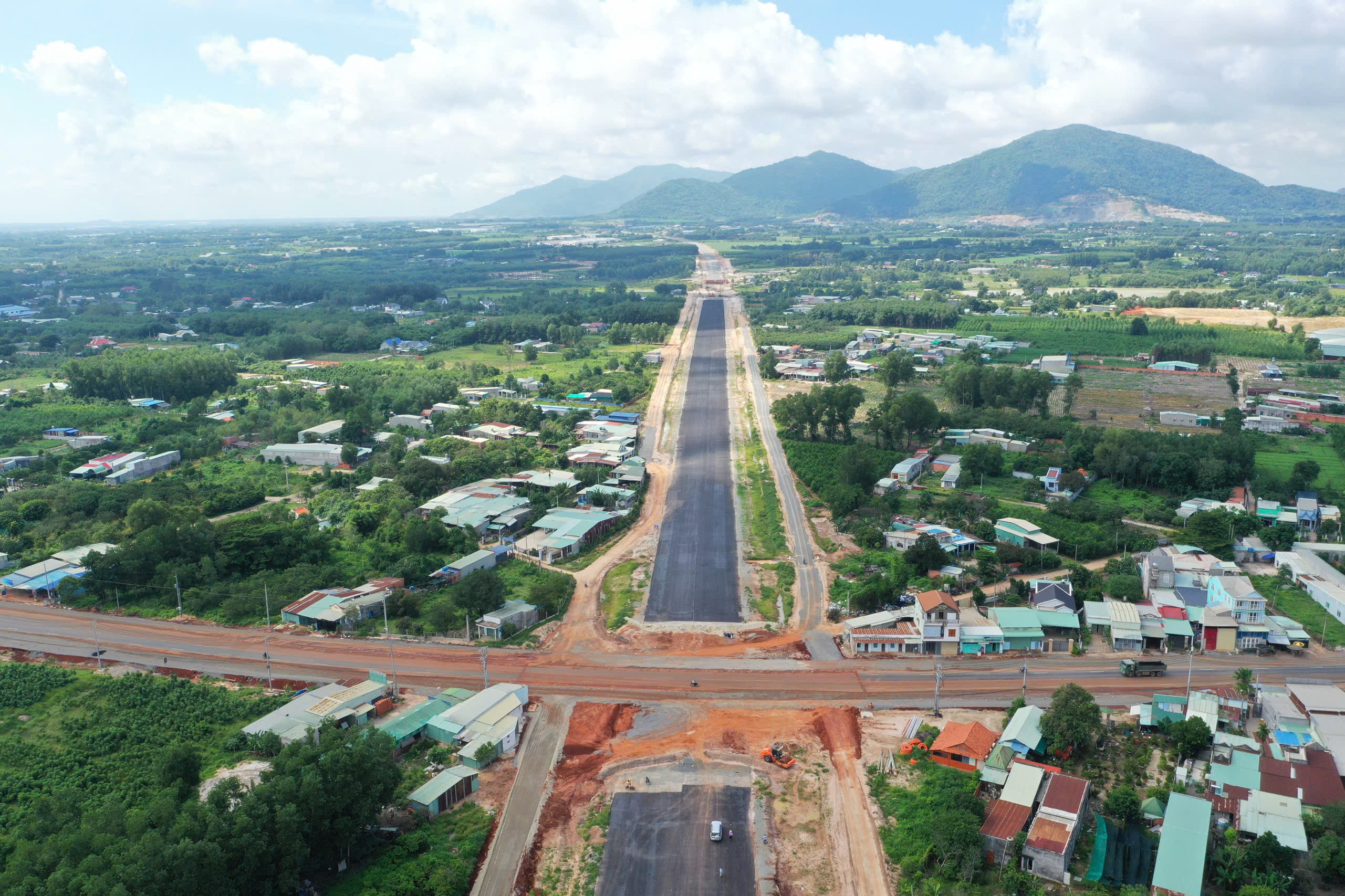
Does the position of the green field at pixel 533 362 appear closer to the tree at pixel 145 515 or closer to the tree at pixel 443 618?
the tree at pixel 145 515

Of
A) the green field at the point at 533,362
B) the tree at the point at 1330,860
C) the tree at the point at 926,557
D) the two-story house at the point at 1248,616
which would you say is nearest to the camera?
the tree at the point at 1330,860

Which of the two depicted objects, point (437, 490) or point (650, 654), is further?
point (437, 490)

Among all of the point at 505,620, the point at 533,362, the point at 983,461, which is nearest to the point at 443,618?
the point at 505,620

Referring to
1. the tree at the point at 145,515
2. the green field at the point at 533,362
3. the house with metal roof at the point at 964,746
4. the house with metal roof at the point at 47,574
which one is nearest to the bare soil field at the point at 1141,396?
the green field at the point at 533,362

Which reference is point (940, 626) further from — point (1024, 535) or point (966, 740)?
point (1024, 535)

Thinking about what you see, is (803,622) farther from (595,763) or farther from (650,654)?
(595,763)

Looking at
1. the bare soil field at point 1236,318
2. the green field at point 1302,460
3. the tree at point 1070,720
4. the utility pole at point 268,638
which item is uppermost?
the bare soil field at point 1236,318

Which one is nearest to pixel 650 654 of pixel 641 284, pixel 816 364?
pixel 816 364
